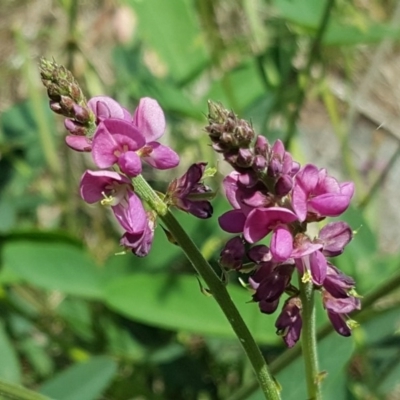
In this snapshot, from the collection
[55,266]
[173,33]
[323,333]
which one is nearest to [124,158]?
[323,333]

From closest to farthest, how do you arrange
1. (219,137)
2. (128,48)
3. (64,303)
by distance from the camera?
(219,137) → (64,303) → (128,48)

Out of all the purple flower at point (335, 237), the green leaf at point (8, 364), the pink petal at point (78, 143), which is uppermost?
the purple flower at point (335, 237)

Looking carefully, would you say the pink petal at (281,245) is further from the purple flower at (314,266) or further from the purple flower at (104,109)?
the purple flower at (104,109)

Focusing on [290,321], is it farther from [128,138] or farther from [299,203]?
[128,138]

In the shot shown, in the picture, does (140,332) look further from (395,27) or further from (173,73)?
(395,27)

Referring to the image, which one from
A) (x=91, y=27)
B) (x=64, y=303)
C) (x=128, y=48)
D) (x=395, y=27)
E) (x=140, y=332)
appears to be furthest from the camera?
(x=91, y=27)

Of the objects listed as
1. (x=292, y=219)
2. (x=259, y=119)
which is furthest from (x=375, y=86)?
(x=292, y=219)

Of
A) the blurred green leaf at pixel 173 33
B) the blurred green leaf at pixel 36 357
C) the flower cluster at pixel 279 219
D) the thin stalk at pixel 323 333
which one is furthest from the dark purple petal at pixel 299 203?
the blurred green leaf at pixel 36 357
